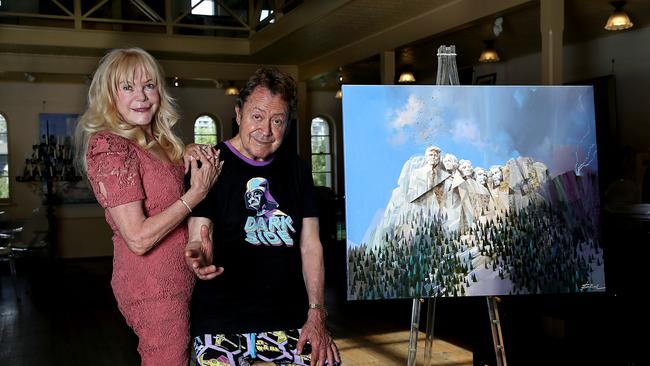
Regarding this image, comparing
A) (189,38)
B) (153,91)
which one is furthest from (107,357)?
(189,38)

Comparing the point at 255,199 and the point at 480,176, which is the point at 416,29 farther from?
the point at 255,199

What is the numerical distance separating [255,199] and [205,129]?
1227 cm

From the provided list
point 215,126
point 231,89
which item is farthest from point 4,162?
point 231,89

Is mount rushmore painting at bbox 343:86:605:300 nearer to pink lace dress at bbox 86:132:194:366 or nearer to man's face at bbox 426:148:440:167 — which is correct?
man's face at bbox 426:148:440:167

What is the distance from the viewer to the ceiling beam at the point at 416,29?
21.9 ft

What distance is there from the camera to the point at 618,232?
12.3ft

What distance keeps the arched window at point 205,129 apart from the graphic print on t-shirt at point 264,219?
1216 cm

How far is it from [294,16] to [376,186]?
6358mm

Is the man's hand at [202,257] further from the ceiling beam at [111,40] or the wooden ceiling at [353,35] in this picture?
the ceiling beam at [111,40]

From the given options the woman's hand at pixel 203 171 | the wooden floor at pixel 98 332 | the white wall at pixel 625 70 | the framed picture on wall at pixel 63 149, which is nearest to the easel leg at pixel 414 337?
the woman's hand at pixel 203 171

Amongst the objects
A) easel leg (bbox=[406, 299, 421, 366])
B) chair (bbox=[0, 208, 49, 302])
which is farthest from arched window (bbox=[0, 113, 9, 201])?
easel leg (bbox=[406, 299, 421, 366])

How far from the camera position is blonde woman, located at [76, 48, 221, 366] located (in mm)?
1988

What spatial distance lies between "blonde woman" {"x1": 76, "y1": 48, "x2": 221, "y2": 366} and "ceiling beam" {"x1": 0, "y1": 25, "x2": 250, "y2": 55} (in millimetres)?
A: 7559

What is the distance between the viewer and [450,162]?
2895 mm
